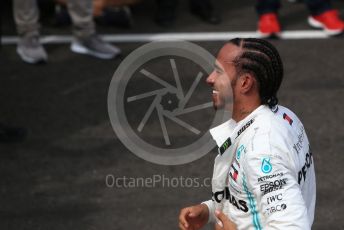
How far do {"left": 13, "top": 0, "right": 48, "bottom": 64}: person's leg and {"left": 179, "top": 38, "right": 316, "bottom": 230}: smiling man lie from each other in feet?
15.2

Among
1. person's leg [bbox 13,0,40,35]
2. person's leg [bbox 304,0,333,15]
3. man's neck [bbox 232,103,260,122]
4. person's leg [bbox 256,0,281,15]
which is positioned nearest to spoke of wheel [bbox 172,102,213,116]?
person's leg [bbox 256,0,281,15]

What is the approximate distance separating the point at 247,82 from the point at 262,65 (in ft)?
0.33

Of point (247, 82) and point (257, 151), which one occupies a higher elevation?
point (247, 82)

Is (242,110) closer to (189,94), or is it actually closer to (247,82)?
(247,82)

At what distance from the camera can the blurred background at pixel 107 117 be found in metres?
5.95

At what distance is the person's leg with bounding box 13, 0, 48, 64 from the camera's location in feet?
26.5

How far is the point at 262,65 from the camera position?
355 cm

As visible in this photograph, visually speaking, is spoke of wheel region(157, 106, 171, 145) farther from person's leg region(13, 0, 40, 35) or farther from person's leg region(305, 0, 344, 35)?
person's leg region(305, 0, 344, 35)

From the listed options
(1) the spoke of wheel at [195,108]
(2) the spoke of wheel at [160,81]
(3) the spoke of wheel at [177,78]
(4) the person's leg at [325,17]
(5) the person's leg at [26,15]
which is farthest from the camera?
(4) the person's leg at [325,17]

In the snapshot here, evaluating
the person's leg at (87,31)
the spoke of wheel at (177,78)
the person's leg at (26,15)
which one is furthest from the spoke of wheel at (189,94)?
the person's leg at (26,15)

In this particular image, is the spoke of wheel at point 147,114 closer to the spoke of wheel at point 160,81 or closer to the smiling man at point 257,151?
the spoke of wheel at point 160,81

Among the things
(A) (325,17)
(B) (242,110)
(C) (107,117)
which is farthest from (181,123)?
(B) (242,110)

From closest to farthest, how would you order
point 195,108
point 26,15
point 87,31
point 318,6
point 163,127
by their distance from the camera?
point 163,127, point 195,108, point 26,15, point 87,31, point 318,6

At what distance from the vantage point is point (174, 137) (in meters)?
6.86
